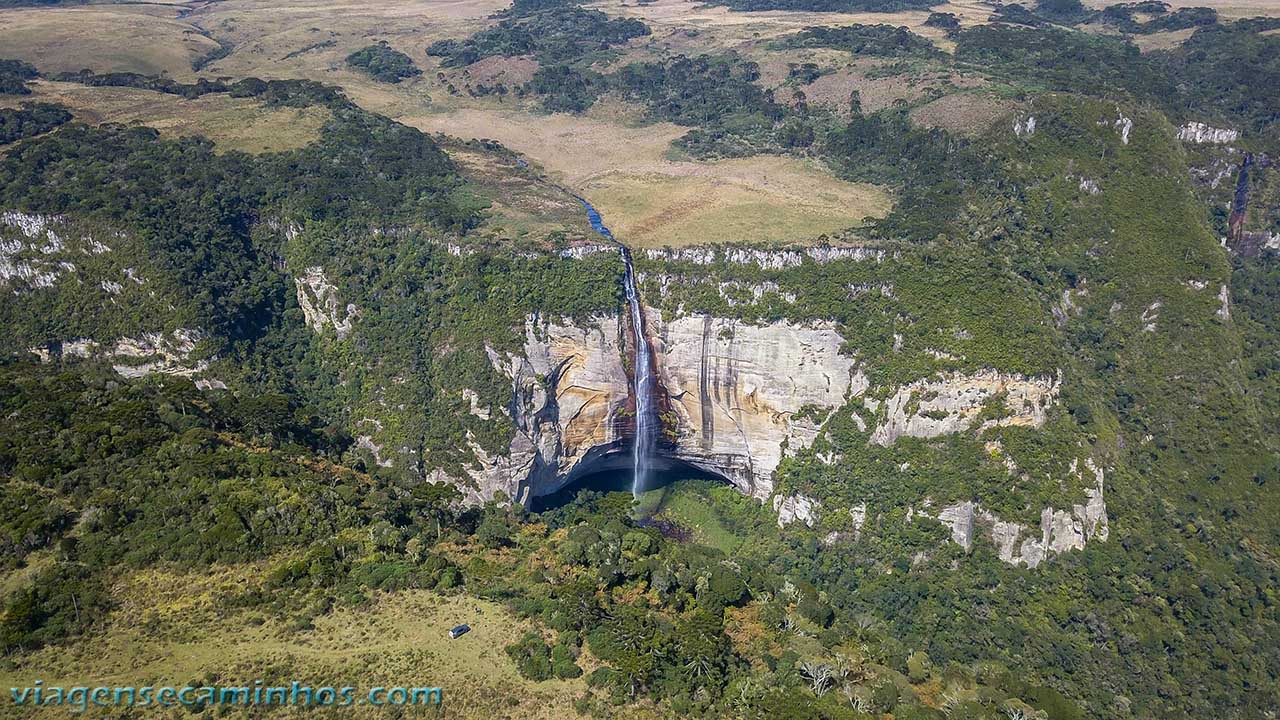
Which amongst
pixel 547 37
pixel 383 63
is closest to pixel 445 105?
pixel 383 63

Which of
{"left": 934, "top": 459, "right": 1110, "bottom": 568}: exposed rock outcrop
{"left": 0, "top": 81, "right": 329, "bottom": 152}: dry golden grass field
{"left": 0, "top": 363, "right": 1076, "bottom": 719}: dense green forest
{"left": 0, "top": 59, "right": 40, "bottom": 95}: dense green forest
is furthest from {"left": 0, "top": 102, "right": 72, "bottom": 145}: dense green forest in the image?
{"left": 934, "top": 459, "right": 1110, "bottom": 568}: exposed rock outcrop

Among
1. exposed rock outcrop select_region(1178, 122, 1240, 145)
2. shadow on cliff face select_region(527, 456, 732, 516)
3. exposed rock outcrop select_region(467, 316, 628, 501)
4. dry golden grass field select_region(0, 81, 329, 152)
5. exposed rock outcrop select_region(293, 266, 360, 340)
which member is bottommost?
shadow on cliff face select_region(527, 456, 732, 516)

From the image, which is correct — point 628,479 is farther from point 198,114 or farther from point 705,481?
point 198,114

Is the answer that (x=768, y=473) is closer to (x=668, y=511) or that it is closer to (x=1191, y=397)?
(x=668, y=511)

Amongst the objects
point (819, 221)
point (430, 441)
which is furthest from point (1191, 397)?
point (430, 441)

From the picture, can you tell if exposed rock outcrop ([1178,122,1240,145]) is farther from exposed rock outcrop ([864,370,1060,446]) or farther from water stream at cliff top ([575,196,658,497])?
water stream at cliff top ([575,196,658,497])

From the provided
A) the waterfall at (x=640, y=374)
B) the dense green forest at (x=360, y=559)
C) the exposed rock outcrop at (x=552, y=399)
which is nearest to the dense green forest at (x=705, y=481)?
the dense green forest at (x=360, y=559)
